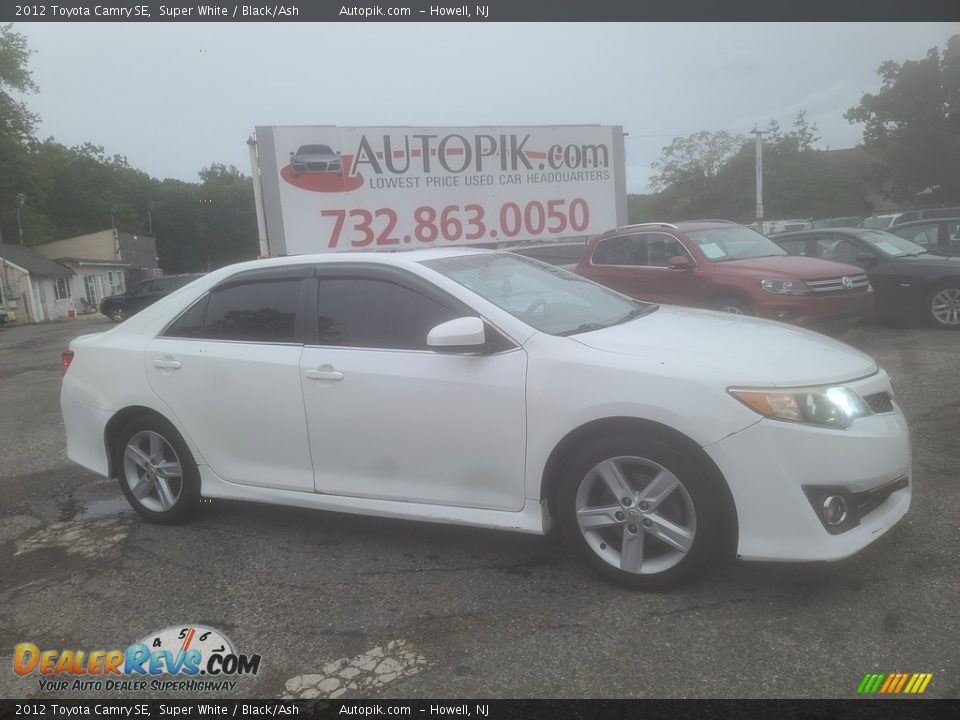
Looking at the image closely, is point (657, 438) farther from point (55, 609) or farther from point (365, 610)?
point (55, 609)

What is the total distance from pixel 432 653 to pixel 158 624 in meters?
1.25

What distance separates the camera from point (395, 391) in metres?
3.68

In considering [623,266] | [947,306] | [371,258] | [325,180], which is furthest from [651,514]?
[325,180]

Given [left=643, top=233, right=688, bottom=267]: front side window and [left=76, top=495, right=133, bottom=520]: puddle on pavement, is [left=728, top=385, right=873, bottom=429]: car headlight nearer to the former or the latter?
[left=76, top=495, right=133, bottom=520]: puddle on pavement

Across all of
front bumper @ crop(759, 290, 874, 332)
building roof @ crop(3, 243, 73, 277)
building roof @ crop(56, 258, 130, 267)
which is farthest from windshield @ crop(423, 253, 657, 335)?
building roof @ crop(56, 258, 130, 267)

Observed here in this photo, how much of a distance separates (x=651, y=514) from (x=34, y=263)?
1960 inches

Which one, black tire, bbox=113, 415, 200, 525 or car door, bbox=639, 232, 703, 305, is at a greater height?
car door, bbox=639, 232, 703, 305

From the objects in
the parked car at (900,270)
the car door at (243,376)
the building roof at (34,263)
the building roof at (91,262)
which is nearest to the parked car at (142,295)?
the building roof at (34,263)

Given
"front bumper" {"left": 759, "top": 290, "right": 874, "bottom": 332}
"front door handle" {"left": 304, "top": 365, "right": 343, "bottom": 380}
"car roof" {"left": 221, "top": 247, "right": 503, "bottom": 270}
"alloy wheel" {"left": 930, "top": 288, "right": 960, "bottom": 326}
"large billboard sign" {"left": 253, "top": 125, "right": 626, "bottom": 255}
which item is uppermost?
"large billboard sign" {"left": 253, "top": 125, "right": 626, "bottom": 255}

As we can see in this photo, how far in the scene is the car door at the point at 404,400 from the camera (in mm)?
3484

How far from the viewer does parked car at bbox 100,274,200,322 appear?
28.7 m

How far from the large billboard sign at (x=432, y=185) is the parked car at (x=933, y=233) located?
4357mm

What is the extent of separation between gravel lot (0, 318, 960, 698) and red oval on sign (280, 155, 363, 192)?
257 inches

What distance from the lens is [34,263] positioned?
45031 mm
